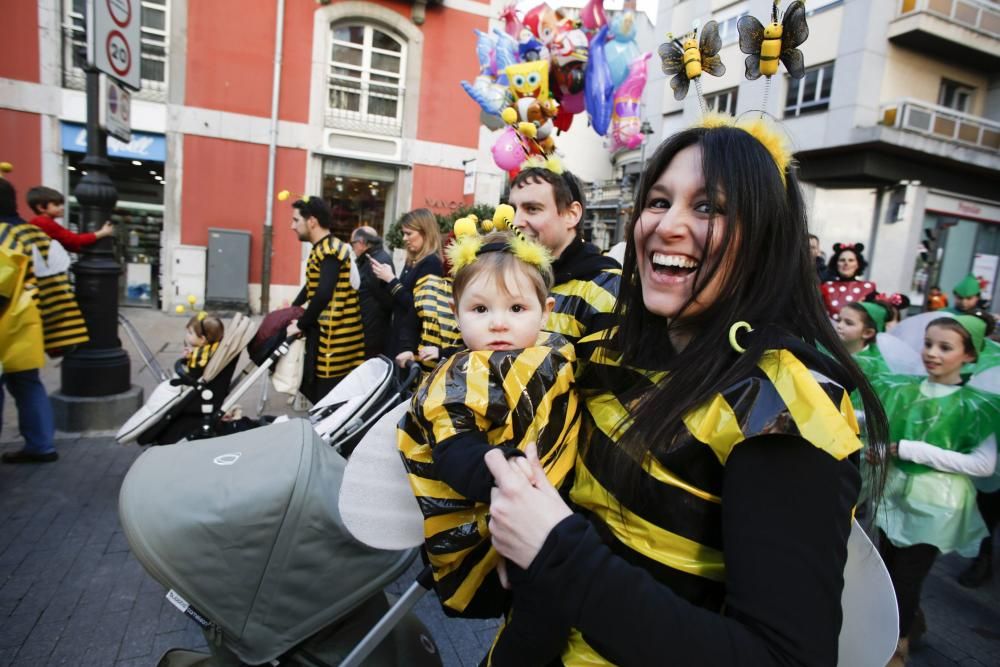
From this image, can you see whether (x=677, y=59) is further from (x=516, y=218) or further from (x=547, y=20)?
(x=547, y=20)

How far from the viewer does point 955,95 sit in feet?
56.6

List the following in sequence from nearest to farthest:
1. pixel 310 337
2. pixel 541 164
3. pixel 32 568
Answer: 1. pixel 541 164
2. pixel 32 568
3. pixel 310 337

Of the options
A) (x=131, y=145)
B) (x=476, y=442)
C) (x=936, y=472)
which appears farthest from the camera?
(x=131, y=145)

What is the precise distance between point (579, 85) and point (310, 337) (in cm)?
334

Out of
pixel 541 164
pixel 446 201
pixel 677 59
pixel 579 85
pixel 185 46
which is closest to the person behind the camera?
pixel 677 59

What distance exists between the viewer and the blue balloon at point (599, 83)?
5.11 metres

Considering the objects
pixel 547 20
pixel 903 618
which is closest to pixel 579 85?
pixel 547 20

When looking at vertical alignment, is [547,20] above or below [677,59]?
above

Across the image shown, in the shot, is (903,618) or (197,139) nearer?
(903,618)

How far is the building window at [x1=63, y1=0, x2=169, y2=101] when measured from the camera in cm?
1150

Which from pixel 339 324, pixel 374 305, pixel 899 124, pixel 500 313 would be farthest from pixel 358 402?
pixel 899 124

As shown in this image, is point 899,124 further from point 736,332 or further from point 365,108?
point 736,332

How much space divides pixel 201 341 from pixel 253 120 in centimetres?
1062

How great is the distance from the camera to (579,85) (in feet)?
17.5
